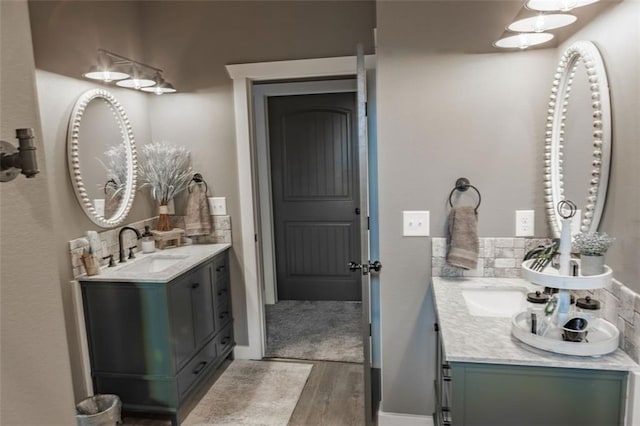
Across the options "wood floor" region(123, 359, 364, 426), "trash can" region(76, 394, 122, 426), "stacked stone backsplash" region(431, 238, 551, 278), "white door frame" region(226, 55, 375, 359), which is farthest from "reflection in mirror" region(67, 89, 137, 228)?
"stacked stone backsplash" region(431, 238, 551, 278)

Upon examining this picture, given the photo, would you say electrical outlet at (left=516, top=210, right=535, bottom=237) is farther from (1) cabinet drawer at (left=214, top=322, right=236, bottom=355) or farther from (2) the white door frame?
(1) cabinet drawer at (left=214, top=322, right=236, bottom=355)

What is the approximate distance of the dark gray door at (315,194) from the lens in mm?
4336

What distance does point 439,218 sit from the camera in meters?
2.18

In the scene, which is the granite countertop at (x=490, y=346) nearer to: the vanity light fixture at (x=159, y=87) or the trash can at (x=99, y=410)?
the trash can at (x=99, y=410)

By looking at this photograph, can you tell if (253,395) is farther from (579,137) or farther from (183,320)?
(579,137)

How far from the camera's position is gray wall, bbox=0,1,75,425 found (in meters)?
0.79

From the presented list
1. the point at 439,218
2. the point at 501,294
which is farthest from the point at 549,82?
the point at 501,294

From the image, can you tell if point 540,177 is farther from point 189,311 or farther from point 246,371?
point 246,371

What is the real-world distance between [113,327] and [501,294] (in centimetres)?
207

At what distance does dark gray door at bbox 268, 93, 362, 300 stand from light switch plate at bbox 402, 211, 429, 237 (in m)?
2.16

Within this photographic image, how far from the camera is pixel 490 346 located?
1.46m

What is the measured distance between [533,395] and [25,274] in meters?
1.43

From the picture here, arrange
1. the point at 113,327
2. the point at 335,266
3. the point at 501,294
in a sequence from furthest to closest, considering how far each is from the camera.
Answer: the point at 335,266
the point at 113,327
the point at 501,294

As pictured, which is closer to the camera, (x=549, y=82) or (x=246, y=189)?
(x=549, y=82)
